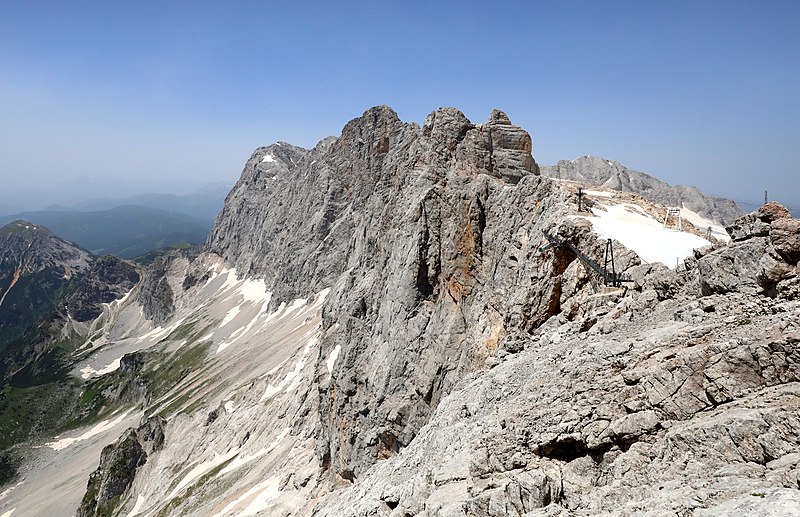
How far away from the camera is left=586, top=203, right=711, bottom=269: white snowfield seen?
2338 cm

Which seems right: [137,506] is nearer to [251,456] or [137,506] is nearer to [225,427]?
[225,427]

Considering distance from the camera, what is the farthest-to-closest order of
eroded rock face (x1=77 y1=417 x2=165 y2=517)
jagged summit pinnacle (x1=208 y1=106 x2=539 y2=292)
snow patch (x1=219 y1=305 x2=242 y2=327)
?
1. snow patch (x1=219 y1=305 x2=242 y2=327)
2. eroded rock face (x1=77 y1=417 x2=165 y2=517)
3. jagged summit pinnacle (x1=208 y1=106 x2=539 y2=292)

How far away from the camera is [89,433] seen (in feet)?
479

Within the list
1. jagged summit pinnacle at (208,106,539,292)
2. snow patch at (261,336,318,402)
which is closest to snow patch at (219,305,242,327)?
jagged summit pinnacle at (208,106,539,292)

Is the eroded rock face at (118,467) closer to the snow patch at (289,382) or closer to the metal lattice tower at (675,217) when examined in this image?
the snow patch at (289,382)

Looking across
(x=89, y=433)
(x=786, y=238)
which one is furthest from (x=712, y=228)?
(x=89, y=433)

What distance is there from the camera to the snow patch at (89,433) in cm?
14350

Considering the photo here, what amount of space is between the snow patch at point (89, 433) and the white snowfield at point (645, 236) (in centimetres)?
17066

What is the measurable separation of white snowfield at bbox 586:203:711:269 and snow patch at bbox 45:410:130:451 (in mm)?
170660

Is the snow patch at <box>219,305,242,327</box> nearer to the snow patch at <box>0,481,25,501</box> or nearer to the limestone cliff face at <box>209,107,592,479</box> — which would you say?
the snow patch at <box>0,481,25,501</box>

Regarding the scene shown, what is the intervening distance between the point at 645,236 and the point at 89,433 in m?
182

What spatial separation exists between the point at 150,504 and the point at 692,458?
309ft

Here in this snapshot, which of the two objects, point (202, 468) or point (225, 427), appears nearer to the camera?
point (202, 468)

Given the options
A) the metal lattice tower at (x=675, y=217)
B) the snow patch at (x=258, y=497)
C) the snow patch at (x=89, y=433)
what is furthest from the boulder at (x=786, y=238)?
the snow patch at (x=89, y=433)
